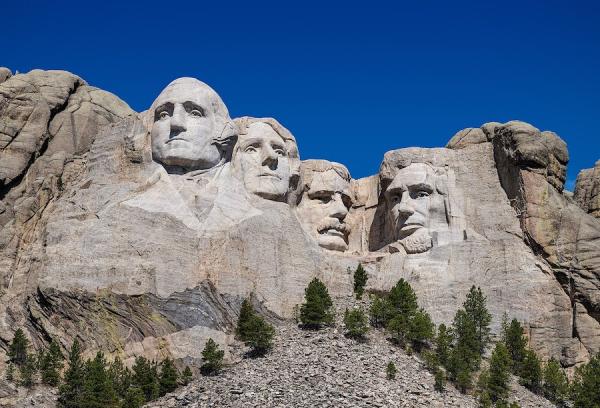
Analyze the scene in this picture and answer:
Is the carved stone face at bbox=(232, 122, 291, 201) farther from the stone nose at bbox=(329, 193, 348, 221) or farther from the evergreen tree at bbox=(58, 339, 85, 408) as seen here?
the evergreen tree at bbox=(58, 339, 85, 408)

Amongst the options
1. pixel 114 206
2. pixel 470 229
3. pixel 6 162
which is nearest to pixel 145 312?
pixel 114 206

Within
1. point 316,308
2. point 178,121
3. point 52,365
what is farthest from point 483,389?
point 178,121

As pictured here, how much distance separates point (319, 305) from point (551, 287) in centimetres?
729

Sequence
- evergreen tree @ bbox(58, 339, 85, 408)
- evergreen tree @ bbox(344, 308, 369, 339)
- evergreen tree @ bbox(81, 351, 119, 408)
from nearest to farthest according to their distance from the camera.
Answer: evergreen tree @ bbox(81, 351, 119, 408), evergreen tree @ bbox(58, 339, 85, 408), evergreen tree @ bbox(344, 308, 369, 339)

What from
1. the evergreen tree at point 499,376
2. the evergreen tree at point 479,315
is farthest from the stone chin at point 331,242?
the evergreen tree at point 499,376

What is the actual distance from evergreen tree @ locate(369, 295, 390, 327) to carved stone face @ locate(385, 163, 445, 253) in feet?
11.5

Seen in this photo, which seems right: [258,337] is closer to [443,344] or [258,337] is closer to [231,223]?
[231,223]

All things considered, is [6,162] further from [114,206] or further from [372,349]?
[372,349]

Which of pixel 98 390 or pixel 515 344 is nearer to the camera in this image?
pixel 98 390

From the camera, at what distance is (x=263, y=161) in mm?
48312

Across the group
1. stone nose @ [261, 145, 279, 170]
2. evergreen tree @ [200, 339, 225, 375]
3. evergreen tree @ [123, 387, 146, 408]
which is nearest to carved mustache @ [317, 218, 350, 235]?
stone nose @ [261, 145, 279, 170]

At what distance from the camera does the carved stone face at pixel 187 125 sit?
46.7m

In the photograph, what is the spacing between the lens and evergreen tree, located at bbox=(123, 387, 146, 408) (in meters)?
40.4

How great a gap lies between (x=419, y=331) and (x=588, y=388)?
15.5 ft
